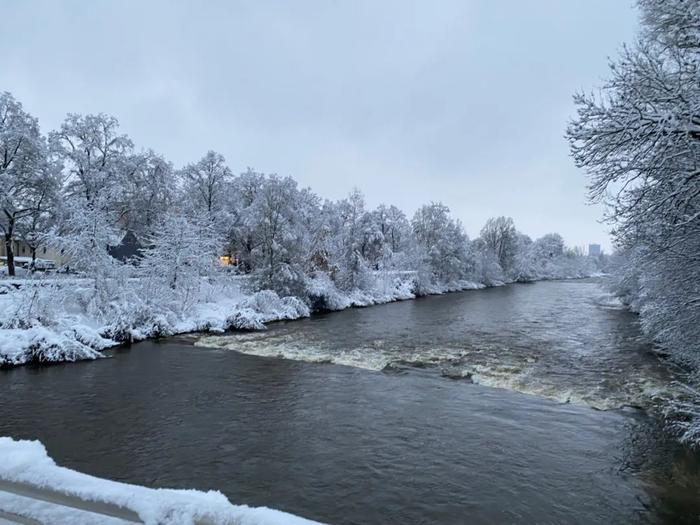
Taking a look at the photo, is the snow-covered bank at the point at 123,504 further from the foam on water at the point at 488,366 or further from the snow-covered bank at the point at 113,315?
the snow-covered bank at the point at 113,315

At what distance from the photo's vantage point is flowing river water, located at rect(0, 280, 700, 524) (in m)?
6.83

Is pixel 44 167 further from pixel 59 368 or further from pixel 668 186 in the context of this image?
pixel 668 186

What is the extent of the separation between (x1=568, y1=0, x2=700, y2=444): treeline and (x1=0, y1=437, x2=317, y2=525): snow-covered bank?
6.08 metres

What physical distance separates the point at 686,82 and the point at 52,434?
13.2m

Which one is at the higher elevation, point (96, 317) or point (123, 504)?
point (96, 317)

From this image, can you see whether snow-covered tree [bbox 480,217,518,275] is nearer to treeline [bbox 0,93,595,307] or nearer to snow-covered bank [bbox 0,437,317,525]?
treeline [bbox 0,93,595,307]

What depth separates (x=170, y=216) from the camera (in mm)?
28109

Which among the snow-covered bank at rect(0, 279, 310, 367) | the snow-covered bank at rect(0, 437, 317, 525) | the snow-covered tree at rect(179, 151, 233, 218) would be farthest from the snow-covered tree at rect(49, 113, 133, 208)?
the snow-covered bank at rect(0, 437, 317, 525)

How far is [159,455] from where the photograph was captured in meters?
8.21

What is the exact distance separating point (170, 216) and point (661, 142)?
27561 millimetres

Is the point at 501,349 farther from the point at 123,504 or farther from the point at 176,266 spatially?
the point at 176,266

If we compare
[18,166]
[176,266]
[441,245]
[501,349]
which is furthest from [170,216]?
[441,245]

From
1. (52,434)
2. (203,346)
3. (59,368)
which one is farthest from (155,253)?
(52,434)

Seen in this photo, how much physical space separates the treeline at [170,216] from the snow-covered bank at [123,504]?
1746cm
